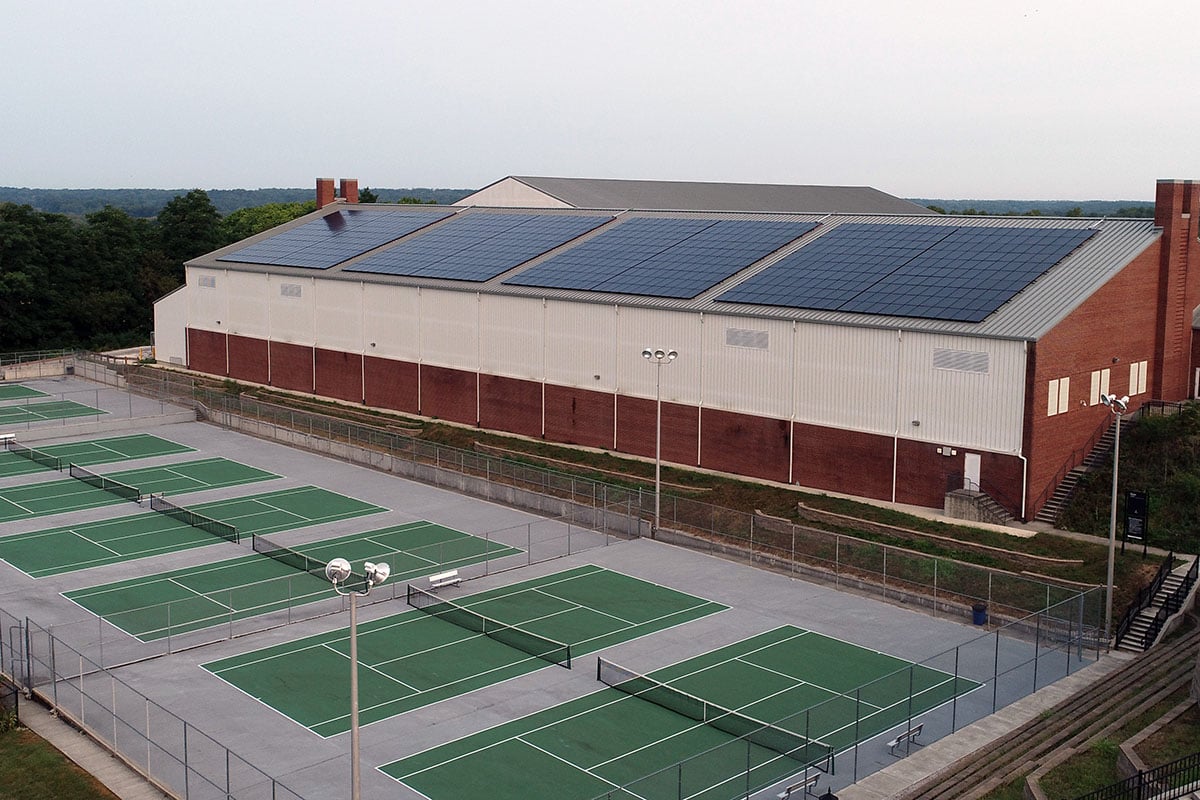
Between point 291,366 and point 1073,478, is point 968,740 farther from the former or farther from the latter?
point 291,366

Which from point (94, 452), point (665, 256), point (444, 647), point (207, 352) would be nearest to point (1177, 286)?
point (665, 256)

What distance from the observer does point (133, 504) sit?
5191cm

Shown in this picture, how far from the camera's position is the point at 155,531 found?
47750mm

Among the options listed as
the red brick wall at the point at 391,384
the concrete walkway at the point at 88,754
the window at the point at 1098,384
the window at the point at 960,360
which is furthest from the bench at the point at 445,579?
the red brick wall at the point at 391,384

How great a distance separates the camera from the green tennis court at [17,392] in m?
78.8

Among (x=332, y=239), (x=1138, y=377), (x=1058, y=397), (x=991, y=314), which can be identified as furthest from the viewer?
(x=332, y=239)

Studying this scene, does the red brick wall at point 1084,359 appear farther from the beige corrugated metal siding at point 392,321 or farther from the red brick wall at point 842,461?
the beige corrugated metal siding at point 392,321

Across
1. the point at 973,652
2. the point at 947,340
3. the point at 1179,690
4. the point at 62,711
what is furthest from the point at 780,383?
the point at 62,711

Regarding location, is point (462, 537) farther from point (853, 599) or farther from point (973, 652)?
point (973, 652)

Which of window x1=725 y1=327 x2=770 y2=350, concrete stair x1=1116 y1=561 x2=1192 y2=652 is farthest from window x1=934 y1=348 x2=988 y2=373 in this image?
concrete stair x1=1116 y1=561 x2=1192 y2=652

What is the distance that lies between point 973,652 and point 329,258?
175 feet

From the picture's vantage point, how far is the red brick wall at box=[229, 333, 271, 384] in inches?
3123

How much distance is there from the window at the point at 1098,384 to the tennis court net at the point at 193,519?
34.1 meters

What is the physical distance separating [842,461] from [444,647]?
2125 centimetres
